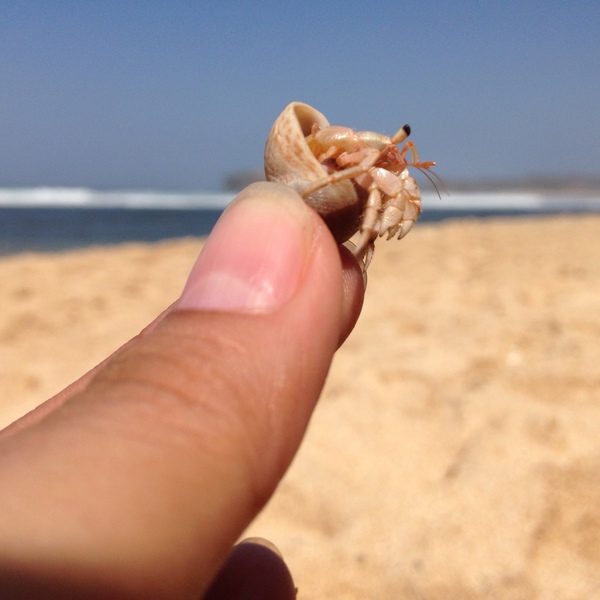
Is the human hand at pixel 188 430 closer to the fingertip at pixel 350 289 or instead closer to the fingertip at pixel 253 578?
the fingertip at pixel 350 289

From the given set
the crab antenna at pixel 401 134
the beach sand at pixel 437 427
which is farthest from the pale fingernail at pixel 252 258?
the beach sand at pixel 437 427

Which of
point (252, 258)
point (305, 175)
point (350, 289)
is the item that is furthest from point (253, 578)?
point (305, 175)

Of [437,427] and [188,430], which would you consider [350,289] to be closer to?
[188,430]

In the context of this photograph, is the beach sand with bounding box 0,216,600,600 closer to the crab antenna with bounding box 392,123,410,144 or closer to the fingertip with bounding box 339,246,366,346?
the fingertip with bounding box 339,246,366,346

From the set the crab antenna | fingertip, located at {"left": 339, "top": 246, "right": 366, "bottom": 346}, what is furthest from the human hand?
the crab antenna

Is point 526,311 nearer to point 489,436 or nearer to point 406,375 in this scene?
point 406,375

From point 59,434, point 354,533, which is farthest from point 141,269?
point 59,434
